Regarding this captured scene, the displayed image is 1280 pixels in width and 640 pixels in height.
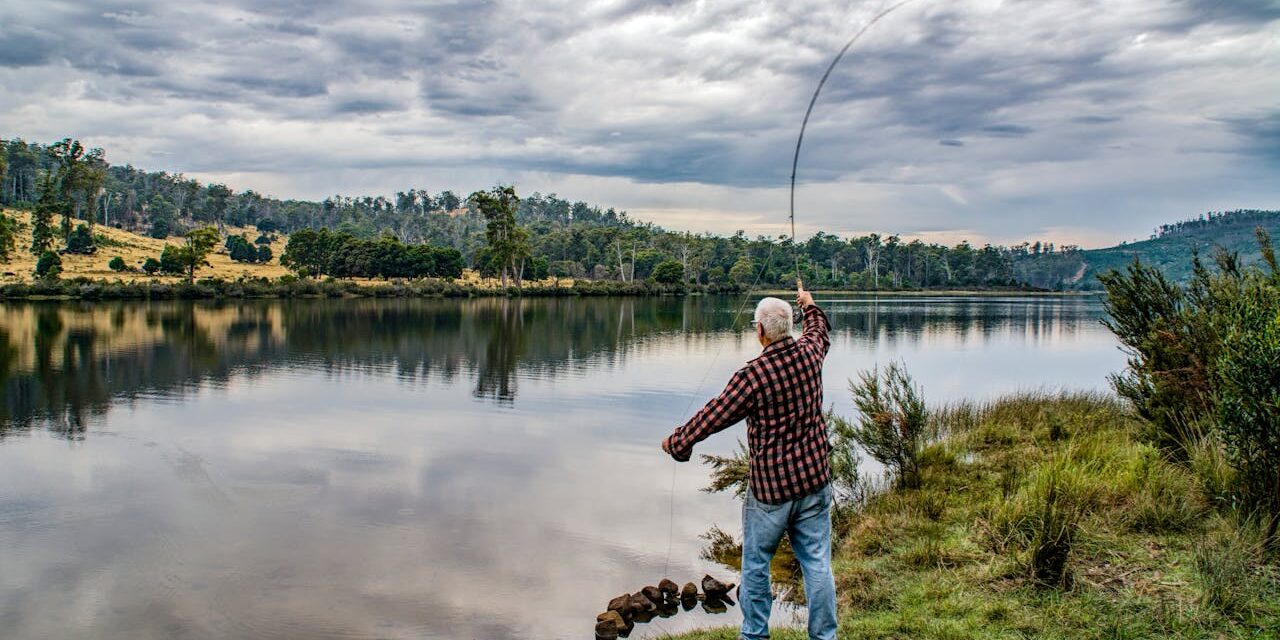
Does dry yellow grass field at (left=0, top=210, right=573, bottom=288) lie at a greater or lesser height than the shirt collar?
greater

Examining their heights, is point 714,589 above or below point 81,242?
below

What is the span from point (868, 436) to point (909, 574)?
5209mm

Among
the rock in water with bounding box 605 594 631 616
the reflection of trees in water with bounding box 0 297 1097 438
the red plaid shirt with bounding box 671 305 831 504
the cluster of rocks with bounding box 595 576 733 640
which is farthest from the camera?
the reflection of trees in water with bounding box 0 297 1097 438

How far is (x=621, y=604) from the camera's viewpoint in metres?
8.45

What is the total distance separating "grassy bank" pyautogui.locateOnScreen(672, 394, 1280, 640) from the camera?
5742 millimetres

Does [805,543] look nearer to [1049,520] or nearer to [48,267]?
[1049,520]

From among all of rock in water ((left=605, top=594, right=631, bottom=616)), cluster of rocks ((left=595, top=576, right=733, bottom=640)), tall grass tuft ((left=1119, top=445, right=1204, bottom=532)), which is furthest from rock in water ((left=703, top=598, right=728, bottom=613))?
tall grass tuft ((left=1119, top=445, right=1204, bottom=532))

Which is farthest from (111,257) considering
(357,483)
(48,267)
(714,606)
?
(714,606)

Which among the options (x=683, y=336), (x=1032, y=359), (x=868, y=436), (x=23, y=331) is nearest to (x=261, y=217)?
(x=23, y=331)

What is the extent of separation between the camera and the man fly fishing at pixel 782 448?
4.73 m

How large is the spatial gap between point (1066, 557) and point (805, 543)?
3.12 m

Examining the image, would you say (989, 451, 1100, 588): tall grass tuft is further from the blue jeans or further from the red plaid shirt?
the red plaid shirt

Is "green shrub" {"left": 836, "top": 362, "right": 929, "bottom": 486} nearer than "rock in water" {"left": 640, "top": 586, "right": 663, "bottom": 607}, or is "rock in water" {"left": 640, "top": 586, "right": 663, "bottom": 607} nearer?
"rock in water" {"left": 640, "top": 586, "right": 663, "bottom": 607}

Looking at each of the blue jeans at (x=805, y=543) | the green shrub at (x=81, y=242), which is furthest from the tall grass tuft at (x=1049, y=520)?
the green shrub at (x=81, y=242)
